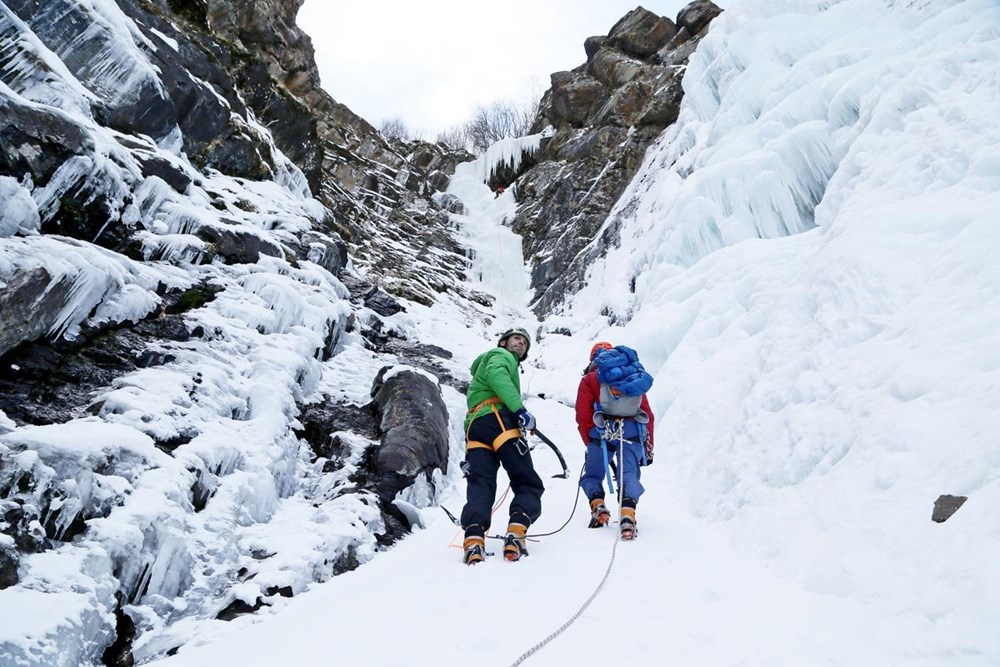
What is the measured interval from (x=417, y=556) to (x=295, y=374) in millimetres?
3895

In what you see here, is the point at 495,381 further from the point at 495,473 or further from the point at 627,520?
the point at 627,520

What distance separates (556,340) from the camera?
1571 cm

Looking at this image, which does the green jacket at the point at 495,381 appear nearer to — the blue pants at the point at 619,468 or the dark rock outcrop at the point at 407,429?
the blue pants at the point at 619,468

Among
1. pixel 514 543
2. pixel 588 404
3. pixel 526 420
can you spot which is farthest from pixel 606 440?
pixel 514 543

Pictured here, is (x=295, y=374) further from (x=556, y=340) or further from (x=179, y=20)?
(x=179, y=20)

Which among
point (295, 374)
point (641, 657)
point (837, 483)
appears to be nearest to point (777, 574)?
point (837, 483)

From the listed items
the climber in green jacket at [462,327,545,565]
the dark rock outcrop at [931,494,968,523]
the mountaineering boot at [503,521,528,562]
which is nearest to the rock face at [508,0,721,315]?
the climber in green jacket at [462,327,545,565]

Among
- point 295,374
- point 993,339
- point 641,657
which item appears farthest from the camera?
point 295,374

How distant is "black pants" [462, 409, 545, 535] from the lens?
4.07 metres

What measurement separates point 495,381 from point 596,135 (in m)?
23.6

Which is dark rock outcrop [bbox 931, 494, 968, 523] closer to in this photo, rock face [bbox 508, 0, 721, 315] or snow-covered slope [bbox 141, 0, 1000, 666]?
snow-covered slope [bbox 141, 0, 1000, 666]

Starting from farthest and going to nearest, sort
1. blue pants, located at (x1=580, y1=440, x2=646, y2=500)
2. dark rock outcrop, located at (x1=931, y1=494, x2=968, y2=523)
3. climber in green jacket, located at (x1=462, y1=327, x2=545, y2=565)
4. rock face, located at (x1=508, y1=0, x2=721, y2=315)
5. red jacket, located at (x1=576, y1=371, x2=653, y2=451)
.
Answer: rock face, located at (x1=508, y1=0, x2=721, y2=315) → red jacket, located at (x1=576, y1=371, x2=653, y2=451) → blue pants, located at (x1=580, y1=440, x2=646, y2=500) → climber in green jacket, located at (x1=462, y1=327, x2=545, y2=565) → dark rock outcrop, located at (x1=931, y1=494, x2=968, y2=523)

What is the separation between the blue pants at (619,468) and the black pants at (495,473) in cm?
60

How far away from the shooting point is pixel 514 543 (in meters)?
3.86
